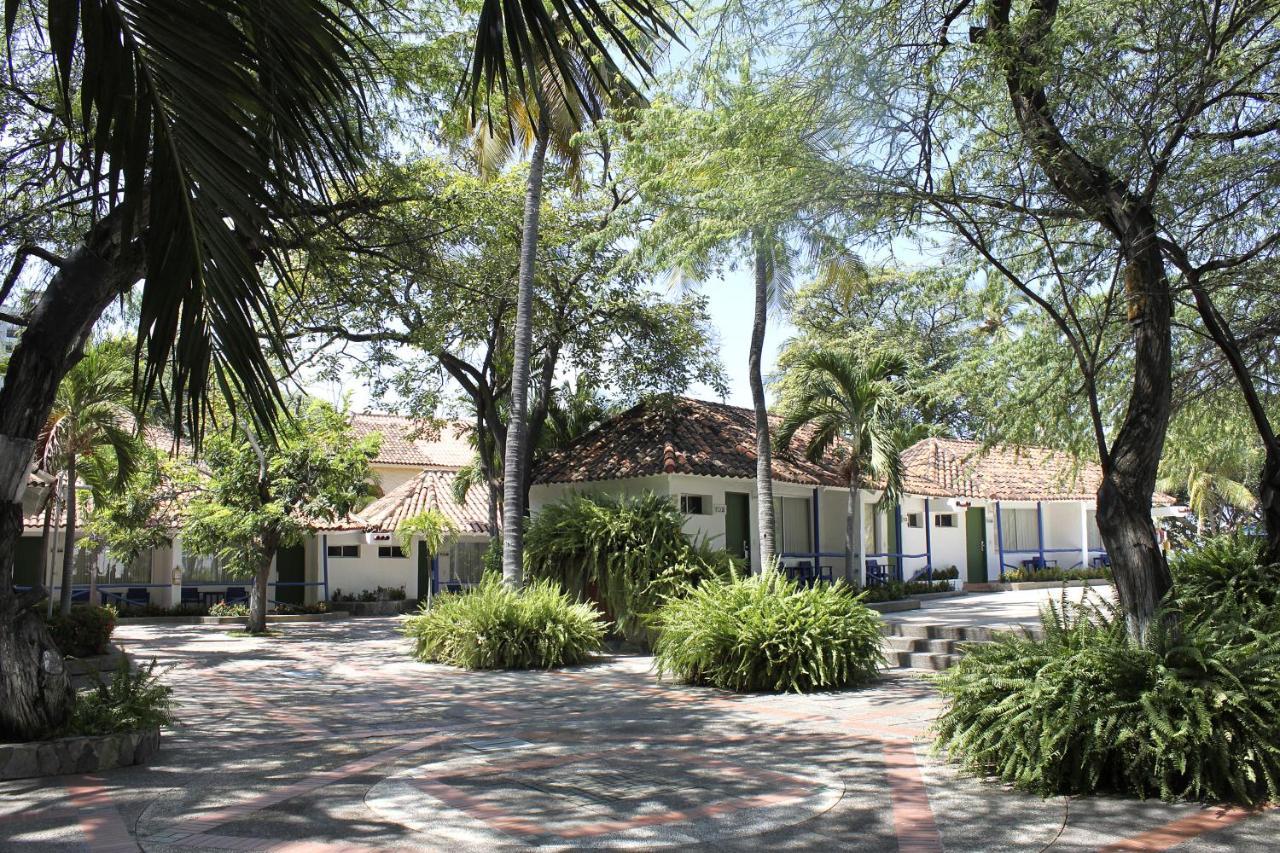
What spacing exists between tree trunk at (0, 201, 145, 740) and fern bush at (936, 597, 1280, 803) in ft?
20.4

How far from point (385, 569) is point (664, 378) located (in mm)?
12413

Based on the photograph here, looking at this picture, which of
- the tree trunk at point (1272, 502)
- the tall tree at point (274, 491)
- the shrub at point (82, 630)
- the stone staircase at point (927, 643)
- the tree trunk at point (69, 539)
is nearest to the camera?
the tree trunk at point (1272, 502)

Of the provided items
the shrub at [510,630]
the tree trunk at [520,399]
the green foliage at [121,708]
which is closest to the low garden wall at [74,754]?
the green foliage at [121,708]

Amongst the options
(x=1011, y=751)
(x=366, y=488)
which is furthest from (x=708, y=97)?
(x=366, y=488)

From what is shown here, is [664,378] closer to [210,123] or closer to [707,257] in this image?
[707,257]

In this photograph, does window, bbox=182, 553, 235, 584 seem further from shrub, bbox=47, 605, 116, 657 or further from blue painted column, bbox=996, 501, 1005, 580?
blue painted column, bbox=996, 501, 1005, 580

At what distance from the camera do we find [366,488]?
20031 millimetres

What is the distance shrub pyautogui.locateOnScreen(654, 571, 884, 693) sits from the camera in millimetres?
11062

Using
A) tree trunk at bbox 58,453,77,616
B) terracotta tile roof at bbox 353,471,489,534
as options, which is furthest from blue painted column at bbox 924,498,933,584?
tree trunk at bbox 58,453,77,616

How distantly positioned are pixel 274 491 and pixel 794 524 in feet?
35.0

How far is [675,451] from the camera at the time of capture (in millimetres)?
18562

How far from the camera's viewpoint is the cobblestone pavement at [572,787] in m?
5.58

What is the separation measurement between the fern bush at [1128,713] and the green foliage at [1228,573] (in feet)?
8.11

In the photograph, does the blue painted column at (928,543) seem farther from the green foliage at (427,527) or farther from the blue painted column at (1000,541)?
the green foliage at (427,527)
